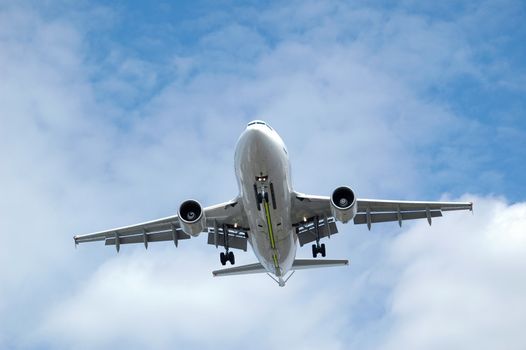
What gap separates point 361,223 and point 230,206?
668cm

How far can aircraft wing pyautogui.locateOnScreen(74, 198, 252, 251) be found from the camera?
1158 inches

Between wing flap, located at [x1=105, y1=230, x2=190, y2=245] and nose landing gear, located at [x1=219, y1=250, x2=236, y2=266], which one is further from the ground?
wing flap, located at [x1=105, y1=230, x2=190, y2=245]

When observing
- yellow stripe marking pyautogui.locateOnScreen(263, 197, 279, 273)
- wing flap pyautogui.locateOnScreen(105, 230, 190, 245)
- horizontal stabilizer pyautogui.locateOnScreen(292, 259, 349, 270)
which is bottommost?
horizontal stabilizer pyautogui.locateOnScreen(292, 259, 349, 270)

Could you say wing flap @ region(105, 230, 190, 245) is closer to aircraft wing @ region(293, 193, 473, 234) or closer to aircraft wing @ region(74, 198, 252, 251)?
aircraft wing @ region(74, 198, 252, 251)

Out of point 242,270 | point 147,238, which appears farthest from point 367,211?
point 147,238

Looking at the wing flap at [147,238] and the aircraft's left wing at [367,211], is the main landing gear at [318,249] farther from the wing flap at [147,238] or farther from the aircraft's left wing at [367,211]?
the wing flap at [147,238]

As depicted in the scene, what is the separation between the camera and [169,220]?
3095 cm

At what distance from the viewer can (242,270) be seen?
3183 centimetres

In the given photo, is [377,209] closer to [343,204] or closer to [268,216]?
[343,204]

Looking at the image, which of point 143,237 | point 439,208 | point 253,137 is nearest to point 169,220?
point 143,237

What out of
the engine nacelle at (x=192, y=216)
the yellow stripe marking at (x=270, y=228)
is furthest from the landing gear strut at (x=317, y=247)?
the engine nacelle at (x=192, y=216)

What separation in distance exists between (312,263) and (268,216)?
619 centimetres

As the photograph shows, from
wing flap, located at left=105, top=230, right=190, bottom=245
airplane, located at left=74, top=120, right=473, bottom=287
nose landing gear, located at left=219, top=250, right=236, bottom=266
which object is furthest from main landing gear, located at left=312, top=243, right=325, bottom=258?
wing flap, located at left=105, top=230, right=190, bottom=245

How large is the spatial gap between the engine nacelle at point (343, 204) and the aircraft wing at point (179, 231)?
12.3ft
